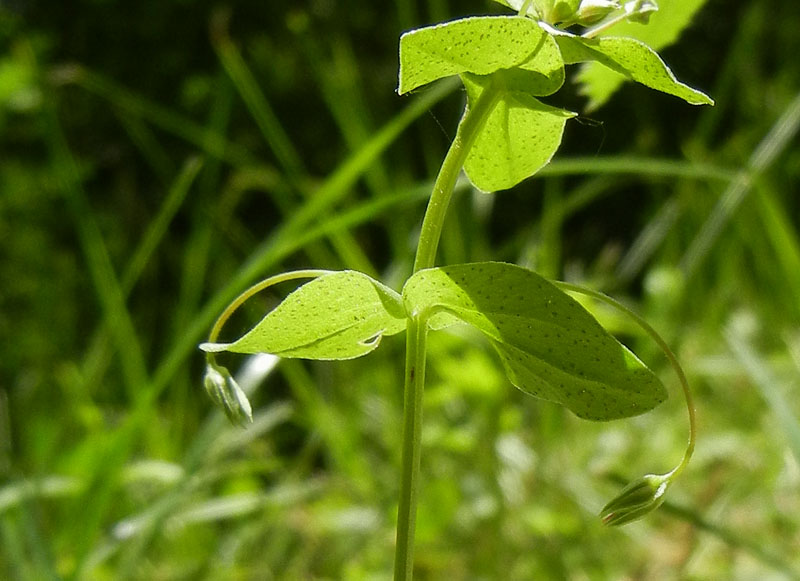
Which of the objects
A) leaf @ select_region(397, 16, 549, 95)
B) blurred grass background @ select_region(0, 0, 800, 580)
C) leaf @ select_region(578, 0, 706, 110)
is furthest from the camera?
blurred grass background @ select_region(0, 0, 800, 580)

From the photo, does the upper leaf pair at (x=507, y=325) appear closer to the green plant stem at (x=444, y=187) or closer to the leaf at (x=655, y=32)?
the green plant stem at (x=444, y=187)

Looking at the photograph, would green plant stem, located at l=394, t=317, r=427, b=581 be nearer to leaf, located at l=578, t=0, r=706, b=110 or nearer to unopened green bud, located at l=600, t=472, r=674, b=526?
unopened green bud, located at l=600, t=472, r=674, b=526

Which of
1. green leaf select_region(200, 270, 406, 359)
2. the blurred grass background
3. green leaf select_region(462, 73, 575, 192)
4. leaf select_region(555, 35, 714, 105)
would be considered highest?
leaf select_region(555, 35, 714, 105)

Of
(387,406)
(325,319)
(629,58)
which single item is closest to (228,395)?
(325,319)

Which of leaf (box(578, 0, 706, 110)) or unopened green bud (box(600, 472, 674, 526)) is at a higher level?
leaf (box(578, 0, 706, 110))

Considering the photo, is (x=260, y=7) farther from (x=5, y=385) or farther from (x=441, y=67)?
(x=441, y=67)

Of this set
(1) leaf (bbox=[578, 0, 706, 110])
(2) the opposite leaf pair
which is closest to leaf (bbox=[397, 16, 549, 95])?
(2) the opposite leaf pair

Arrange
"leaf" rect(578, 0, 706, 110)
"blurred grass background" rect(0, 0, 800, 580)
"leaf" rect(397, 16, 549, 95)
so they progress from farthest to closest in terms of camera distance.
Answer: "blurred grass background" rect(0, 0, 800, 580) → "leaf" rect(578, 0, 706, 110) → "leaf" rect(397, 16, 549, 95)
